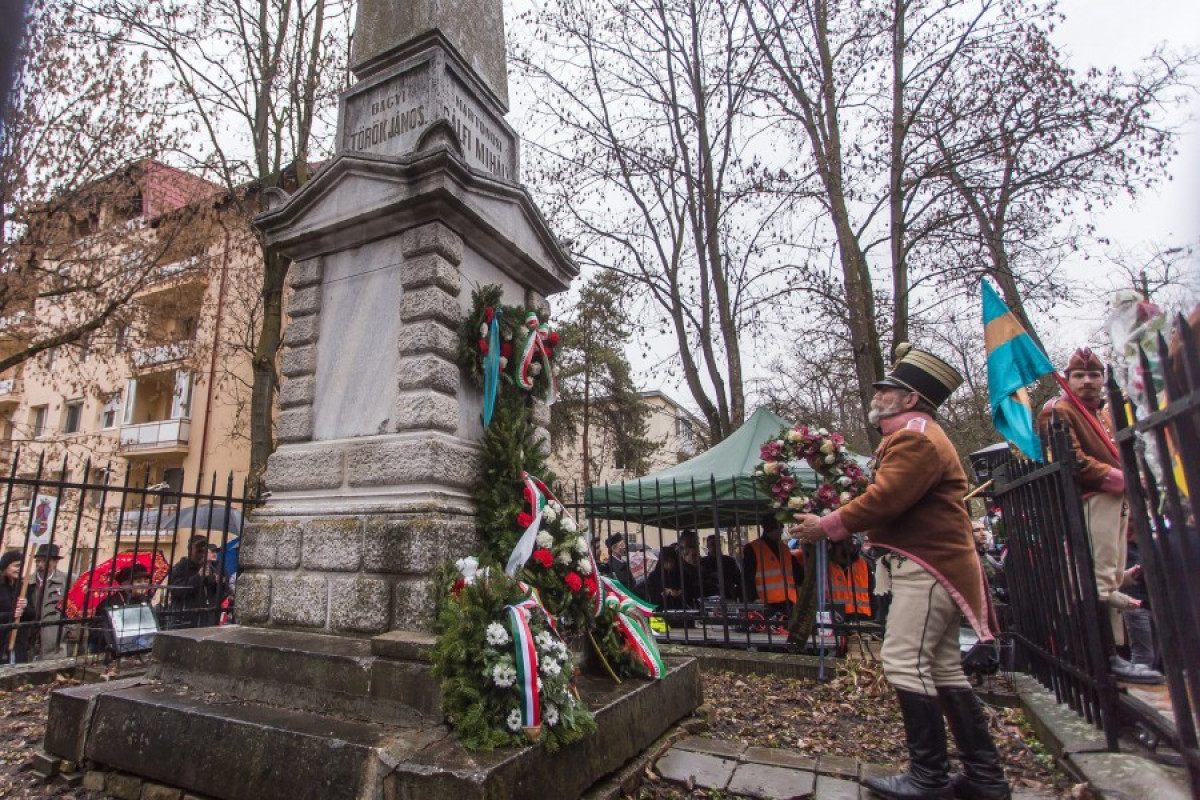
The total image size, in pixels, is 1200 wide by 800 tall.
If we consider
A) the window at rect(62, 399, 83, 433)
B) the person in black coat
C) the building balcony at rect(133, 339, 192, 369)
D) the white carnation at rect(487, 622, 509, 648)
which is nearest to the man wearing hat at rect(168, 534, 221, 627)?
the person in black coat

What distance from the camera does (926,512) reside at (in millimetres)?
3113

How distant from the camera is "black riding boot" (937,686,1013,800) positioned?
9.33 feet

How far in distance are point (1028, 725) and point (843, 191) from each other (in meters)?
9.53

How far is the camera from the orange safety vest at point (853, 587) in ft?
25.2

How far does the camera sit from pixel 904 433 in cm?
315

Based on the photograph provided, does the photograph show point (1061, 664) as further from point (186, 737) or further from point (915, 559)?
point (186, 737)

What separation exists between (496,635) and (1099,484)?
12.2 feet

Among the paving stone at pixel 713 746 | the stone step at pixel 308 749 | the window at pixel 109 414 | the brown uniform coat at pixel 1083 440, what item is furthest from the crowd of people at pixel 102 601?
the window at pixel 109 414

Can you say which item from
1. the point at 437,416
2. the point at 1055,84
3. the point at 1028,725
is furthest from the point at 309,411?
the point at 1055,84

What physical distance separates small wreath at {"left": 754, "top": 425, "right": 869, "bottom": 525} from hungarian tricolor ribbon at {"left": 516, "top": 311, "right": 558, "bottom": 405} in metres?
2.46

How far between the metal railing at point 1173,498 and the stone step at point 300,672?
2.83m

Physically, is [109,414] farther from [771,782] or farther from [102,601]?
[771,782]

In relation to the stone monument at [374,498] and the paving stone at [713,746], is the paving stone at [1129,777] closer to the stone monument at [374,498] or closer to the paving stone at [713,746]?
the paving stone at [713,746]

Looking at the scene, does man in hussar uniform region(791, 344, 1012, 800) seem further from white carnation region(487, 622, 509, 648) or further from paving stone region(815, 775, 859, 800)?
white carnation region(487, 622, 509, 648)
